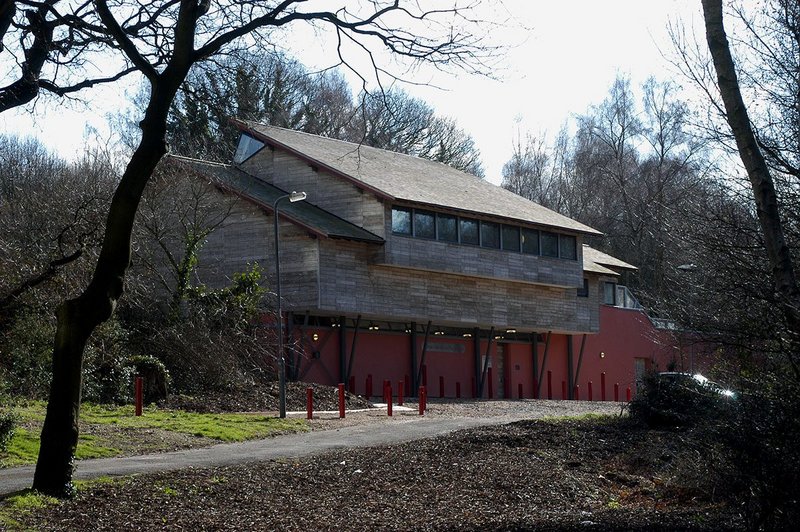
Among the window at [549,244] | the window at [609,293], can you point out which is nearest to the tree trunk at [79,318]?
the window at [549,244]

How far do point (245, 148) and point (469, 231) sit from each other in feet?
28.8

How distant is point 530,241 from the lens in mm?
42031

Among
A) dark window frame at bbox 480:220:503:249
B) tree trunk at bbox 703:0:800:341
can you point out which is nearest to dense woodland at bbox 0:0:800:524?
tree trunk at bbox 703:0:800:341

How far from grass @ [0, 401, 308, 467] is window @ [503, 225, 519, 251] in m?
16.9

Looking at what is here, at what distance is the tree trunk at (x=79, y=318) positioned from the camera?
12.9 meters

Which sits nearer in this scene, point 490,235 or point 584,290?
point 490,235

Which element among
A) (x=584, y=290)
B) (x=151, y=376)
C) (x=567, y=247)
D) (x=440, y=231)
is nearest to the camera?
(x=151, y=376)

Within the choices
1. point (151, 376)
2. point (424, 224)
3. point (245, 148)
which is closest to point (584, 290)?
point (424, 224)

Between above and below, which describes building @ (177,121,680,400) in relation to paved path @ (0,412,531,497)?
above

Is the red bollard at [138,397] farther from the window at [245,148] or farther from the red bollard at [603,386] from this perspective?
the red bollard at [603,386]

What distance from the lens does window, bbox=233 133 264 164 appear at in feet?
130

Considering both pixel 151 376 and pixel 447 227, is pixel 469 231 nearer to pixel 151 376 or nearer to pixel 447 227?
pixel 447 227

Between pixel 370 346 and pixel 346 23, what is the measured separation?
25723 mm

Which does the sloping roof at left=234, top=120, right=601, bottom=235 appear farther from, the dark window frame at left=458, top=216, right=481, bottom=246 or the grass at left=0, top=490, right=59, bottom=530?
the grass at left=0, top=490, right=59, bottom=530
